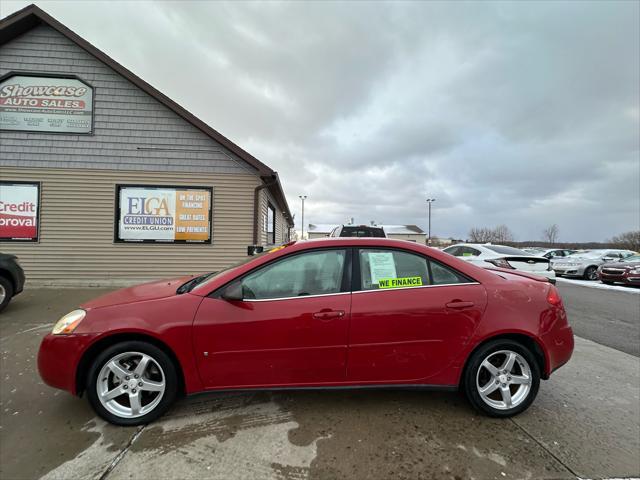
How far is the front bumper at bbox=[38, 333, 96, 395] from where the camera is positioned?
2332mm

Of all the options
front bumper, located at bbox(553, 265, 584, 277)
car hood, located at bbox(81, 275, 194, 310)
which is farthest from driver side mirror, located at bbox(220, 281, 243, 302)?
front bumper, located at bbox(553, 265, 584, 277)

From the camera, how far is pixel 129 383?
2.39 metres

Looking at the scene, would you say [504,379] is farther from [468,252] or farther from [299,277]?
[468,252]

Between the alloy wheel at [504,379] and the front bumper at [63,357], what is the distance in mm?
3131

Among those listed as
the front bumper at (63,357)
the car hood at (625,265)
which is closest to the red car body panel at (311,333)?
the front bumper at (63,357)

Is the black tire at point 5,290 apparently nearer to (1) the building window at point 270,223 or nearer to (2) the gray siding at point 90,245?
(2) the gray siding at point 90,245

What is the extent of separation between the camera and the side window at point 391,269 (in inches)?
100

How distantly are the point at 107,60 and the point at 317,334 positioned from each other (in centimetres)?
944

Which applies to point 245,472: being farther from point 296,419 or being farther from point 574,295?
point 574,295

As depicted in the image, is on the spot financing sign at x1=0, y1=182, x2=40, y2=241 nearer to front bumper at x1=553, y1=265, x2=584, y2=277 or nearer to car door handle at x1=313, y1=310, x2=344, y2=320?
car door handle at x1=313, y1=310, x2=344, y2=320

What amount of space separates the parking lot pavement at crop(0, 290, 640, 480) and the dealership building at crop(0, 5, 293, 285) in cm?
542

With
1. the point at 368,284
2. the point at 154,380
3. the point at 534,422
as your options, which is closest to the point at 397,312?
the point at 368,284

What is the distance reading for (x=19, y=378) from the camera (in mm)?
3189

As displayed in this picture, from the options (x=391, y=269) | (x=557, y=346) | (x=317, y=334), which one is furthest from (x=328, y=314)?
(x=557, y=346)
